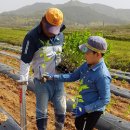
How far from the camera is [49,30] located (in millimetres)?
3980

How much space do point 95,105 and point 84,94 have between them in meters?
0.23

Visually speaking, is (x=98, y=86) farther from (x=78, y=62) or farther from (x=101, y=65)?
(x=78, y=62)

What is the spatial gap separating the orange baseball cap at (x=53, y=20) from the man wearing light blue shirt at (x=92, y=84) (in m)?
0.57

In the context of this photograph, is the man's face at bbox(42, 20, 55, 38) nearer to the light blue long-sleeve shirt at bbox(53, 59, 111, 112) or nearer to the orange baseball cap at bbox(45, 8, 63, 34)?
the orange baseball cap at bbox(45, 8, 63, 34)

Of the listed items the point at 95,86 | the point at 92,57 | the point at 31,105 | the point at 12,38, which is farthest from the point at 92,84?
the point at 12,38

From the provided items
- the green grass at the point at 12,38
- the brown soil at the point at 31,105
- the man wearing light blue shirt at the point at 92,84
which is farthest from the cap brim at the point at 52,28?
the green grass at the point at 12,38

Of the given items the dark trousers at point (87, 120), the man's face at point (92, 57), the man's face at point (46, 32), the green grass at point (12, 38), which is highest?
the man's face at point (46, 32)

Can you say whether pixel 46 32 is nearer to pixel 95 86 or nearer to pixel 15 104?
pixel 95 86

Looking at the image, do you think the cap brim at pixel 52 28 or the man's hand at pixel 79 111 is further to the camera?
the cap brim at pixel 52 28

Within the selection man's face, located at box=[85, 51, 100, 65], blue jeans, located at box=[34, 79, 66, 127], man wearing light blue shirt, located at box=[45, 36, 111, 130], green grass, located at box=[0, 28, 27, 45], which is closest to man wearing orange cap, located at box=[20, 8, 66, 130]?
blue jeans, located at box=[34, 79, 66, 127]

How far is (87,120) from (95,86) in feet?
1.24

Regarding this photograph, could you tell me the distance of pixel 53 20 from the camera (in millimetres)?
3947

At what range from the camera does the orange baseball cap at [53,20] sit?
3.94 metres

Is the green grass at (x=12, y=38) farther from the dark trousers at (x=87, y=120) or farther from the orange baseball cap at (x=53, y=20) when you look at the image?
the dark trousers at (x=87, y=120)
